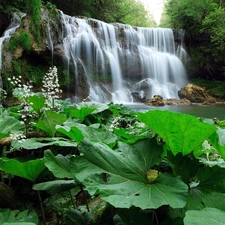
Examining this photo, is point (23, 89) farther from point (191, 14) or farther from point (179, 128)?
point (191, 14)

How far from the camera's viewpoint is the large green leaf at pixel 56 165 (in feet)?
2.80

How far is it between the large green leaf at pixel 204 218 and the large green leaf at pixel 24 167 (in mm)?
592

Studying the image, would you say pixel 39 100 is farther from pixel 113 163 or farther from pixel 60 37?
pixel 60 37

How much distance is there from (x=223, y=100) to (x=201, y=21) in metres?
7.72

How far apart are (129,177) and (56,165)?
30 centimetres

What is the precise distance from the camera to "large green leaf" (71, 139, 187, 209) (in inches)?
26.0

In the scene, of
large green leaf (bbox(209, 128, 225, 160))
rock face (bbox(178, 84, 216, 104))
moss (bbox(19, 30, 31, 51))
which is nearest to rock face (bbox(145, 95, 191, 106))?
rock face (bbox(178, 84, 216, 104))

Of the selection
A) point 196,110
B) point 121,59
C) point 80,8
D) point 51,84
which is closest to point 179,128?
point 51,84

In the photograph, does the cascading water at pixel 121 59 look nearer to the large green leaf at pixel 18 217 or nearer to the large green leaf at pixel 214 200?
the large green leaf at pixel 18 217

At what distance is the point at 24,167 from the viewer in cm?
91

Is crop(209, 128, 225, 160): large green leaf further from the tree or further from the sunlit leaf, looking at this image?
the tree

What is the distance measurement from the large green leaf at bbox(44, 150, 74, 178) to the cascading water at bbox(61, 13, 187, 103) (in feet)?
38.8

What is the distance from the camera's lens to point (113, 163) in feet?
2.58

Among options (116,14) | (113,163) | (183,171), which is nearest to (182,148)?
(183,171)
